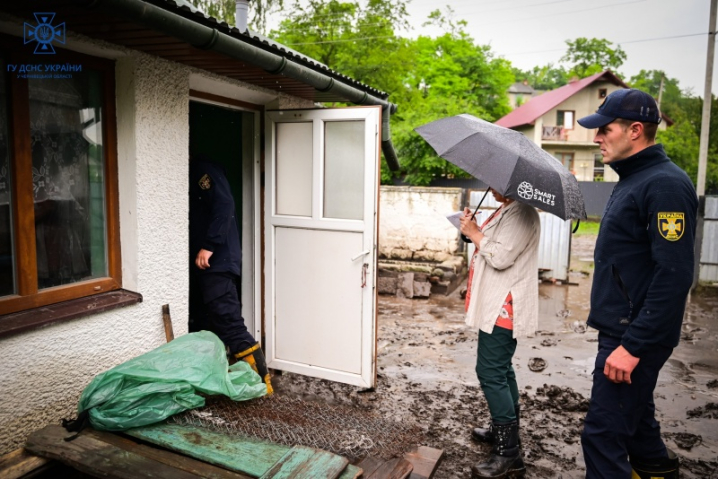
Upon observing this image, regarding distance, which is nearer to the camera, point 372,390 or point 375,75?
point 372,390

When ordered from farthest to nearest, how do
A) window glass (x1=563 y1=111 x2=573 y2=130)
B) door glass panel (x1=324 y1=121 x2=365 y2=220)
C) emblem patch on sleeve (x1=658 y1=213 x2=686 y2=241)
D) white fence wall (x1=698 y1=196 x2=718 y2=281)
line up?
window glass (x1=563 y1=111 x2=573 y2=130) < white fence wall (x1=698 y1=196 x2=718 y2=281) < door glass panel (x1=324 y1=121 x2=365 y2=220) < emblem patch on sleeve (x1=658 y1=213 x2=686 y2=241)

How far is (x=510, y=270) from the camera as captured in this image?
331 centimetres

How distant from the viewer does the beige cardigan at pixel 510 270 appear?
3.24 meters

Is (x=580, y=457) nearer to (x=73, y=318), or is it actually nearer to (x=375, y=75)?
(x=73, y=318)

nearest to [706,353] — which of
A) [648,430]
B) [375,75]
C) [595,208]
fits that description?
[648,430]

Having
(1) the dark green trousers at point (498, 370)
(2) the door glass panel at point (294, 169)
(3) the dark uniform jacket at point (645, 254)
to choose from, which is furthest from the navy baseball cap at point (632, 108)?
(2) the door glass panel at point (294, 169)

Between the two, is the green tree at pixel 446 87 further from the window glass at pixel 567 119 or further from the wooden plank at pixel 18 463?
the wooden plank at pixel 18 463

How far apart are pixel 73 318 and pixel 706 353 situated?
22.2 feet

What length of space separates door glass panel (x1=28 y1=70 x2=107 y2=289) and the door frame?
67.4 inches

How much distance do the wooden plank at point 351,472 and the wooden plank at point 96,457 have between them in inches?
27.8

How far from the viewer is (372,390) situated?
4.74 m

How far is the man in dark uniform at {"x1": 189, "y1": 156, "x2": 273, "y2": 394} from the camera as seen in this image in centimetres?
399

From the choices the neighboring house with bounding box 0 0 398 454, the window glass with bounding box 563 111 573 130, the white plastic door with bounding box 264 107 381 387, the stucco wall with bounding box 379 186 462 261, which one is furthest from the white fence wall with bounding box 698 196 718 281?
the window glass with bounding box 563 111 573 130

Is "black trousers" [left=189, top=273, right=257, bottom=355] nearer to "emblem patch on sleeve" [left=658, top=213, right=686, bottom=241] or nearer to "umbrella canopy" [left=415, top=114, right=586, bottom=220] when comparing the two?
"umbrella canopy" [left=415, top=114, right=586, bottom=220]
